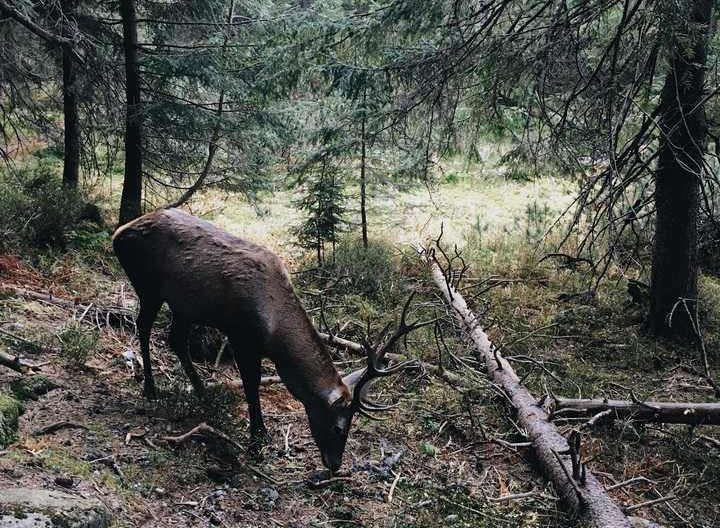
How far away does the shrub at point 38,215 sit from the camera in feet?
29.9

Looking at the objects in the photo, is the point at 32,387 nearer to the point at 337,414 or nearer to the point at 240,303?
the point at 240,303

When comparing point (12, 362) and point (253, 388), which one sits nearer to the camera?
point (12, 362)

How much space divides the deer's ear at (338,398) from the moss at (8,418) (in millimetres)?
2191

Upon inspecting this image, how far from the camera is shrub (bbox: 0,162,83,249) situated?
9109 mm

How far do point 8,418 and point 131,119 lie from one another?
274 inches

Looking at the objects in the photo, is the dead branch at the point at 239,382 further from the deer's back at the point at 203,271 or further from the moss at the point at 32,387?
the moss at the point at 32,387

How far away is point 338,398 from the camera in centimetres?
498

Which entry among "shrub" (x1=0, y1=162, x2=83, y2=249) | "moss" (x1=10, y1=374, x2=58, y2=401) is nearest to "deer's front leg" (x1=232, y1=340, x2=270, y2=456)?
"moss" (x1=10, y1=374, x2=58, y2=401)

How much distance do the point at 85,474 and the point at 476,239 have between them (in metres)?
9.61

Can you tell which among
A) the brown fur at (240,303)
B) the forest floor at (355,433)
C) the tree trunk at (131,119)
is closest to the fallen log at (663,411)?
the forest floor at (355,433)

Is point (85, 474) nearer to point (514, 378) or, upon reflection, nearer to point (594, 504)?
point (594, 504)

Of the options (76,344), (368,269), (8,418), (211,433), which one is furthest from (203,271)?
(368,269)

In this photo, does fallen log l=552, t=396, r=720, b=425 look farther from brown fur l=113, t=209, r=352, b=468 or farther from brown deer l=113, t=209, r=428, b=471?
brown fur l=113, t=209, r=352, b=468

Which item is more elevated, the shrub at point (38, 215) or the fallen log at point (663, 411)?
the shrub at point (38, 215)
